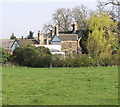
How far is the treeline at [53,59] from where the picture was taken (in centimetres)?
3444

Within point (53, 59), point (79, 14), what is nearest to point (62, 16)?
point (79, 14)

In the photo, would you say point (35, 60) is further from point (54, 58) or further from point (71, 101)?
point (71, 101)

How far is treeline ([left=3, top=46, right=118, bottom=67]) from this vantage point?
113 feet

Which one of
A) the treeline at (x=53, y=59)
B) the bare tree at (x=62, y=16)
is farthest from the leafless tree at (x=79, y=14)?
the treeline at (x=53, y=59)

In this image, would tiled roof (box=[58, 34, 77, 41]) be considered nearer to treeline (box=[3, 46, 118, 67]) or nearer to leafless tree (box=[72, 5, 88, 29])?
leafless tree (box=[72, 5, 88, 29])

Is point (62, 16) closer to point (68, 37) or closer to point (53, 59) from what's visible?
point (68, 37)

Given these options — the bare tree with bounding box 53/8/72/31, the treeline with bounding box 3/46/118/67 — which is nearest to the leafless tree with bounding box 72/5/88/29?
the bare tree with bounding box 53/8/72/31

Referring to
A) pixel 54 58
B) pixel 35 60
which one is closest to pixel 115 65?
pixel 54 58

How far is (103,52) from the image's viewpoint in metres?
40.6

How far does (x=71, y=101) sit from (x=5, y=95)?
313cm

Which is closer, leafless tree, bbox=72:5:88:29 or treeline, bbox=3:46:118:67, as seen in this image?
treeline, bbox=3:46:118:67

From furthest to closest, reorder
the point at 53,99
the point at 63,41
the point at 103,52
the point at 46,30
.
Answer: the point at 46,30 → the point at 63,41 → the point at 103,52 → the point at 53,99

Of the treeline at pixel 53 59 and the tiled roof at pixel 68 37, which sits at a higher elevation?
the tiled roof at pixel 68 37

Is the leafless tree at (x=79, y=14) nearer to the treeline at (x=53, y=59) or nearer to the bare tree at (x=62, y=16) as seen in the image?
the bare tree at (x=62, y=16)
